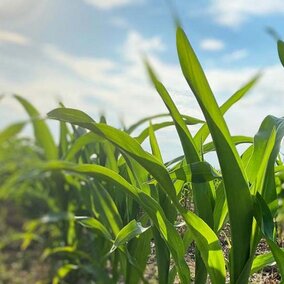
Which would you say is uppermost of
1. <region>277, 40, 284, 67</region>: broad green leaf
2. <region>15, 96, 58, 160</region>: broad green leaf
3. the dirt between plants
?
<region>277, 40, 284, 67</region>: broad green leaf

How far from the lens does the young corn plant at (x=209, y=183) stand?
2.30 ft

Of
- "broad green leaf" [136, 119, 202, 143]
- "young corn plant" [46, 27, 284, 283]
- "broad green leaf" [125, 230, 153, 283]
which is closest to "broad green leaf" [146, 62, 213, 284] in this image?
"young corn plant" [46, 27, 284, 283]

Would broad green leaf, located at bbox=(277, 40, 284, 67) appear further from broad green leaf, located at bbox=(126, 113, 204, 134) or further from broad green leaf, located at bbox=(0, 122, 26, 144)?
broad green leaf, located at bbox=(0, 122, 26, 144)

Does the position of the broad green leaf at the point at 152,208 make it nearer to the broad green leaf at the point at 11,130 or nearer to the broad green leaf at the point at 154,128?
the broad green leaf at the point at 11,130

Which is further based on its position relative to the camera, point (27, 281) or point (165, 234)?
point (27, 281)

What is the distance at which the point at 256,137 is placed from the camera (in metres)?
0.78

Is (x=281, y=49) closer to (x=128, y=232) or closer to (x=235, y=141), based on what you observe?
(x=235, y=141)

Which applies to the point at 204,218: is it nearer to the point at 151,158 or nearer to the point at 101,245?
the point at 151,158

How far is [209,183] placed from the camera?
0.81m

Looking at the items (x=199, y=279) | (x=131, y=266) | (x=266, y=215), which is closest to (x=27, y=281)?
(x=131, y=266)

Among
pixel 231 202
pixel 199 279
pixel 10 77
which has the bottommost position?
pixel 199 279

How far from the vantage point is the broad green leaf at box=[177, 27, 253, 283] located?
2.27 feet

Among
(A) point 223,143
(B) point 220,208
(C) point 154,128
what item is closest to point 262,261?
(B) point 220,208

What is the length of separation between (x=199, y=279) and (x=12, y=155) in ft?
1.02
